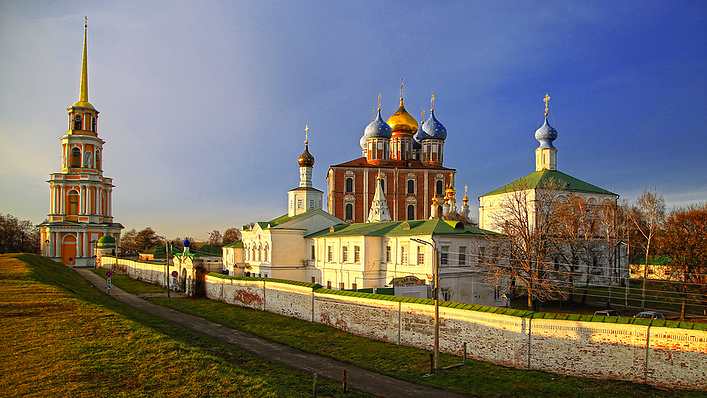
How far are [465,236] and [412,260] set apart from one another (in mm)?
4281

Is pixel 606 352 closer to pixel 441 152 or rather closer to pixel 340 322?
pixel 340 322

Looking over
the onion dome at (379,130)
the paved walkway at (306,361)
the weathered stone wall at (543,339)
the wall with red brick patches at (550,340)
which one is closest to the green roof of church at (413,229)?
the weathered stone wall at (543,339)

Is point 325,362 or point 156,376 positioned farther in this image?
point 325,362

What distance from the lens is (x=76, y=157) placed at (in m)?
73.3

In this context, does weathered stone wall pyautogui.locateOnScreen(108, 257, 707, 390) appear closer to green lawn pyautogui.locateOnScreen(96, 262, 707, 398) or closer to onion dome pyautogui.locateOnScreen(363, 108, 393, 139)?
green lawn pyautogui.locateOnScreen(96, 262, 707, 398)

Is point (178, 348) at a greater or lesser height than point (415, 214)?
lesser

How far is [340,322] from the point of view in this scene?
2547cm

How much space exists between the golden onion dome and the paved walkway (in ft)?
164

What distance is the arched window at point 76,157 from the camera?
72875 mm

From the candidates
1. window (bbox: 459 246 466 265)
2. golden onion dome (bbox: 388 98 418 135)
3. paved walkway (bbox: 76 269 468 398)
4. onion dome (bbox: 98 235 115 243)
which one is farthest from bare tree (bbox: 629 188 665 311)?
onion dome (bbox: 98 235 115 243)

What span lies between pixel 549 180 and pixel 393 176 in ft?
89.8

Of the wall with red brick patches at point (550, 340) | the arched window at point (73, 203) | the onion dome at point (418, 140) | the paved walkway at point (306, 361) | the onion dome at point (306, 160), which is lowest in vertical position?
the paved walkway at point (306, 361)

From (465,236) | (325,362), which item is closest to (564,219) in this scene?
(465,236)

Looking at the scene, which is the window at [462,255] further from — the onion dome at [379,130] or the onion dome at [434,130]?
the onion dome at [434,130]
